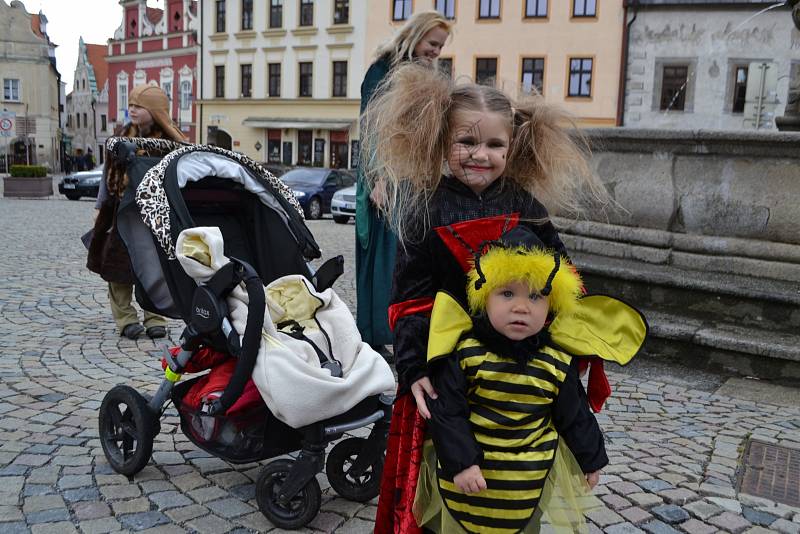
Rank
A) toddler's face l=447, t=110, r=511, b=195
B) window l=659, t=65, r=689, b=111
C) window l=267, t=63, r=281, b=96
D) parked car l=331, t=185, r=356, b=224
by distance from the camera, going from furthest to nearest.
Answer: window l=267, t=63, r=281, b=96 → window l=659, t=65, r=689, b=111 → parked car l=331, t=185, r=356, b=224 → toddler's face l=447, t=110, r=511, b=195

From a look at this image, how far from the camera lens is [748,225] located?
19.4 feet

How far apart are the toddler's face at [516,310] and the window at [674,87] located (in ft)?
105

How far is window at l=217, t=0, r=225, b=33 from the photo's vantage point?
42188 millimetres

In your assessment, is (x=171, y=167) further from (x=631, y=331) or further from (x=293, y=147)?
(x=293, y=147)

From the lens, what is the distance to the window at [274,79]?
40.7 m

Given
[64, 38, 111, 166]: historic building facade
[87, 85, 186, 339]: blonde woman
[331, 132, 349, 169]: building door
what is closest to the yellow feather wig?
[87, 85, 186, 339]: blonde woman

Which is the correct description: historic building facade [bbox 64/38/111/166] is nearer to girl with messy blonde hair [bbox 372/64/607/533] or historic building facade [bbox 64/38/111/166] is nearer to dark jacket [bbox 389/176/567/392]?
girl with messy blonde hair [bbox 372/64/607/533]

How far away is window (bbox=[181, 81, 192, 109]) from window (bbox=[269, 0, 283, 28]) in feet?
25.3

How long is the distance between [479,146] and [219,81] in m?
43.1

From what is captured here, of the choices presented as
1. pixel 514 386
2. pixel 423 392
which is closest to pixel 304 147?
pixel 423 392

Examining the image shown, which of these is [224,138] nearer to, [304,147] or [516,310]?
[304,147]

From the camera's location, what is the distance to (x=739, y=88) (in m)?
30.3

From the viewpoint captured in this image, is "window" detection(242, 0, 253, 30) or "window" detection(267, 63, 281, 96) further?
"window" detection(242, 0, 253, 30)

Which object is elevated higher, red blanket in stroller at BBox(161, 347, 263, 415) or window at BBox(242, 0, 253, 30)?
window at BBox(242, 0, 253, 30)
